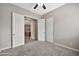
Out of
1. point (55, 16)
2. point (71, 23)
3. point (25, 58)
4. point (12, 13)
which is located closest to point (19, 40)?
point (12, 13)

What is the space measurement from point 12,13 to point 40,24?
2.53m

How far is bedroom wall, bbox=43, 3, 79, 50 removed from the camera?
3.29 metres

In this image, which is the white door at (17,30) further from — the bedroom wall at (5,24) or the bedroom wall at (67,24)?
the bedroom wall at (67,24)

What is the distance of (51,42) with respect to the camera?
386 centimetres

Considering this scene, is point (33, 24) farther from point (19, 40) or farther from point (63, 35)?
point (63, 35)

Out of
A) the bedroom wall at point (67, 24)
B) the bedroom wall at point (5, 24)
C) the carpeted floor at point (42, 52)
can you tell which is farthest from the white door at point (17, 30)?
the bedroom wall at point (67, 24)

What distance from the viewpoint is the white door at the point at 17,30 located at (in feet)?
12.2

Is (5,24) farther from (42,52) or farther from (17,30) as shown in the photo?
(42,52)

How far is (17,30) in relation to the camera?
3.91 metres

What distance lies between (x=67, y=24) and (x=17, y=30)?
2459mm

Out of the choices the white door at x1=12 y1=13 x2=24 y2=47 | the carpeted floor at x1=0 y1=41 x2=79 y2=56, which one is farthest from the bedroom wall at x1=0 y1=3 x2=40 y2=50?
the carpeted floor at x1=0 y1=41 x2=79 y2=56

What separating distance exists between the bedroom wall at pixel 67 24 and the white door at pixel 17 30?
165cm

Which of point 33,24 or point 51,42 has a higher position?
point 33,24

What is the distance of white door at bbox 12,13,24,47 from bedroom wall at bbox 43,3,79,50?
5.40ft
